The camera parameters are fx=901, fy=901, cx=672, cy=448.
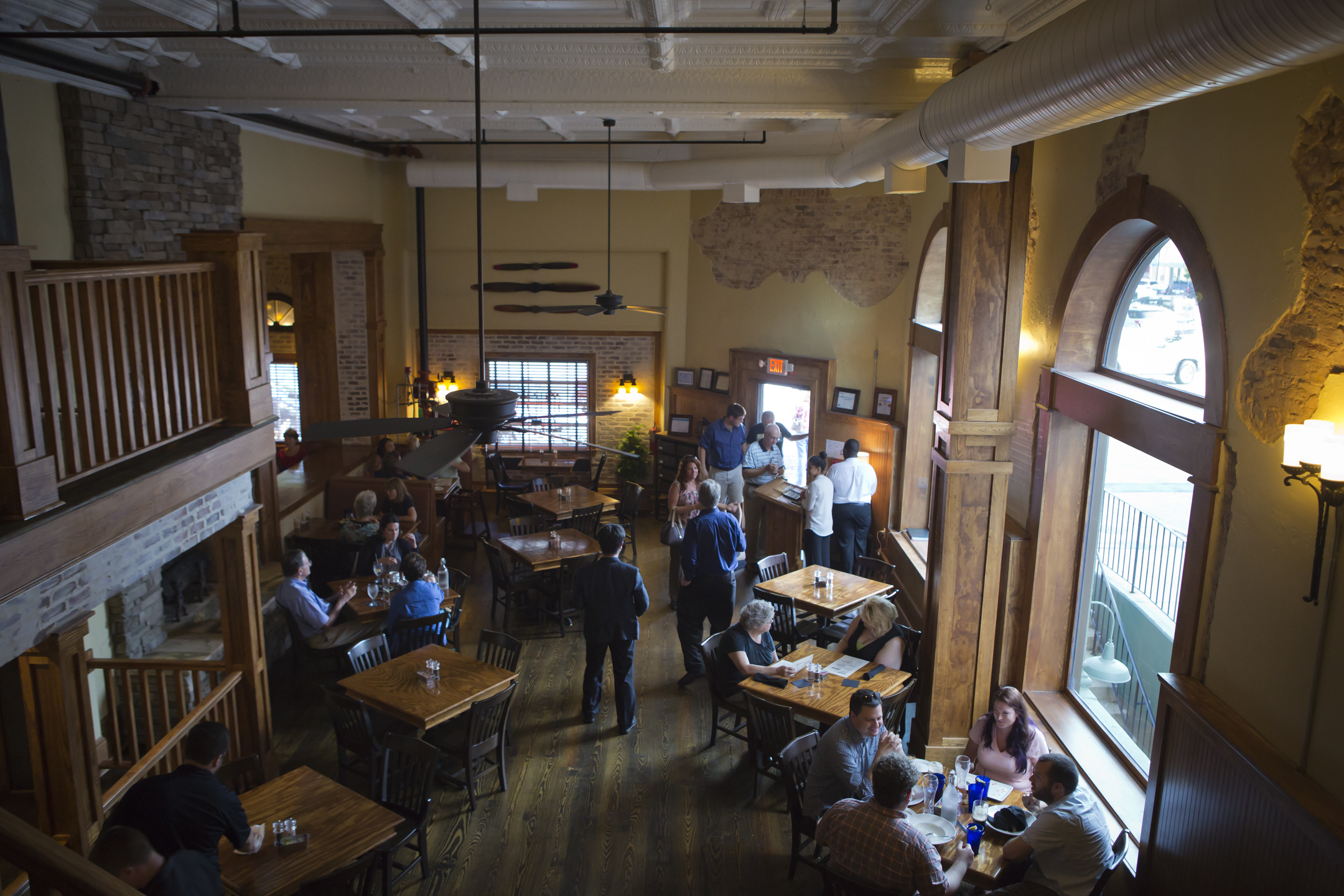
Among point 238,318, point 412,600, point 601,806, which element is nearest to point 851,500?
point 601,806

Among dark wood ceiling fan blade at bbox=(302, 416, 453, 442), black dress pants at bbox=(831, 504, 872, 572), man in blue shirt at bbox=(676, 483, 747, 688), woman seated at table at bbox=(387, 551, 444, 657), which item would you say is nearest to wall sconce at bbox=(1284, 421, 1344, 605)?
dark wood ceiling fan blade at bbox=(302, 416, 453, 442)

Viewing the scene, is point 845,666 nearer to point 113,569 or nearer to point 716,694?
point 716,694

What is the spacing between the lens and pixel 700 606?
7.71 m

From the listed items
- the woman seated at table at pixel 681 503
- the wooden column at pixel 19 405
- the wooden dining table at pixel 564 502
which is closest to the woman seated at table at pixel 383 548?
the wooden dining table at pixel 564 502

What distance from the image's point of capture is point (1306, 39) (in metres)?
2.22

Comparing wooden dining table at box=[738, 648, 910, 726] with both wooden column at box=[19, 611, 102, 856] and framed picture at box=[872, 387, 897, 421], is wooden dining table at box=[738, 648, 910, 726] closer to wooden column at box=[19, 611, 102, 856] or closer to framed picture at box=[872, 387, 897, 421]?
wooden column at box=[19, 611, 102, 856]

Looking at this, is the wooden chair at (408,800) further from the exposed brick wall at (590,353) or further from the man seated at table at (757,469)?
the exposed brick wall at (590,353)

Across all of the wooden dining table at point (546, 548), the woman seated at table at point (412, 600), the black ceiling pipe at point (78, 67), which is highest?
the black ceiling pipe at point (78, 67)

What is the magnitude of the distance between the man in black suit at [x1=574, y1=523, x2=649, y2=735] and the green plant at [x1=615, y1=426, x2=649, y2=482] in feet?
20.6

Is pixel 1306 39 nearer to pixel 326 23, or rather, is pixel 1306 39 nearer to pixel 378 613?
pixel 326 23

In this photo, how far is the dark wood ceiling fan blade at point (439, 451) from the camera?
136 inches

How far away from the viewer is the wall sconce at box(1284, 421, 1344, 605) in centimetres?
325

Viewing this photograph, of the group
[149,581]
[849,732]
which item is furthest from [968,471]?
[149,581]

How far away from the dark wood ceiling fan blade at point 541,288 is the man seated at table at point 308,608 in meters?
6.57
